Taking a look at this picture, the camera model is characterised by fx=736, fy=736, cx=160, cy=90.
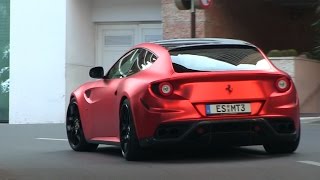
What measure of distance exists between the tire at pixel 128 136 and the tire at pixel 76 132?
1794 millimetres

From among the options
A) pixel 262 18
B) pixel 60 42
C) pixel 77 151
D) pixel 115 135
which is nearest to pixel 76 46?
pixel 60 42

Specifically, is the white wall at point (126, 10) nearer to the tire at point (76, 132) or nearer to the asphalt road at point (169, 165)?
the tire at point (76, 132)

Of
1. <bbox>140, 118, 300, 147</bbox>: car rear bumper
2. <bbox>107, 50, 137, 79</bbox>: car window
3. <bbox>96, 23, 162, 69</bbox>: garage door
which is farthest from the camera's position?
<bbox>96, 23, 162, 69</bbox>: garage door

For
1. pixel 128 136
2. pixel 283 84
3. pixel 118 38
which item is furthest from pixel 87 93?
pixel 118 38

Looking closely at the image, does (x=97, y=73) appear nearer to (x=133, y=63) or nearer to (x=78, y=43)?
(x=133, y=63)

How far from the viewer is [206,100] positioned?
8469mm

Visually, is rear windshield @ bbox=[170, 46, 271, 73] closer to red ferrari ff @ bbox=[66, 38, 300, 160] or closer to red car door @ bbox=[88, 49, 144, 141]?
red ferrari ff @ bbox=[66, 38, 300, 160]

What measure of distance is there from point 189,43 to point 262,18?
54.0 ft

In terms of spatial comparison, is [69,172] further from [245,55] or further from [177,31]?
[177,31]

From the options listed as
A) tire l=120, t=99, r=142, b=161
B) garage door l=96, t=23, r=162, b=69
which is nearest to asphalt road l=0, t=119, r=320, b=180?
tire l=120, t=99, r=142, b=161

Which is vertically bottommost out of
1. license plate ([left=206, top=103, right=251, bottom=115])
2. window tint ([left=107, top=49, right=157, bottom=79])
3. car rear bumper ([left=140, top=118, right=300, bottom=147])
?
car rear bumper ([left=140, top=118, right=300, bottom=147])

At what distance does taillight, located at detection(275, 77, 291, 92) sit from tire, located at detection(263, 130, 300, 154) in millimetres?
701

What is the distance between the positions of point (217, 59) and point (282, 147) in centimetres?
142

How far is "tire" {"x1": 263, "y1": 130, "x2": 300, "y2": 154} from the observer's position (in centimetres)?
913
